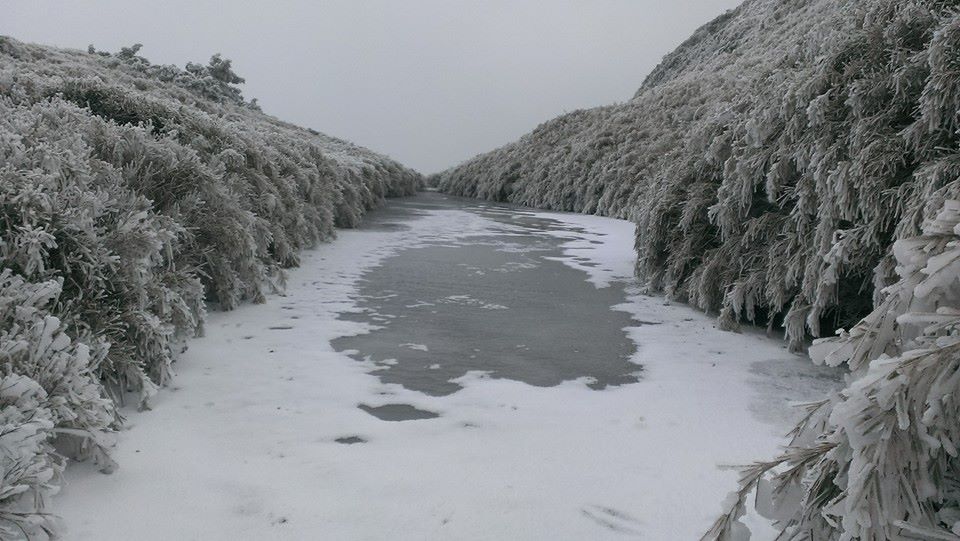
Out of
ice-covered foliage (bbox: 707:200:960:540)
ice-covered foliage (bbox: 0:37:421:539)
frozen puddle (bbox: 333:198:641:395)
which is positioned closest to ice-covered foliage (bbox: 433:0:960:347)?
frozen puddle (bbox: 333:198:641:395)

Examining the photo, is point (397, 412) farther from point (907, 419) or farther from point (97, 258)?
point (907, 419)

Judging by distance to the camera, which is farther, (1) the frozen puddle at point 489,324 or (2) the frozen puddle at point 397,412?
(1) the frozen puddle at point 489,324

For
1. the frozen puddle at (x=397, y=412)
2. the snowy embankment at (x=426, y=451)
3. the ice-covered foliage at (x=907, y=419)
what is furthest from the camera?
the frozen puddle at (x=397, y=412)

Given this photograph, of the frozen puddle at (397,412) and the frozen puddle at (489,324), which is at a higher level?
the frozen puddle at (489,324)

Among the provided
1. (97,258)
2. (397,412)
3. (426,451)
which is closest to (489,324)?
(397,412)

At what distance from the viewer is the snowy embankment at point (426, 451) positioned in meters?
2.12

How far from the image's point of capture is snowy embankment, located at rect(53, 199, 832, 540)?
2121 mm

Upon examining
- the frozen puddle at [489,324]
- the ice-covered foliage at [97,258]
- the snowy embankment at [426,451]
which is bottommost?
the snowy embankment at [426,451]

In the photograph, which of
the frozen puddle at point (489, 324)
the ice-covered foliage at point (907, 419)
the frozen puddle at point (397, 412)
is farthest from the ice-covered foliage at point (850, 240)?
the frozen puddle at point (397, 412)

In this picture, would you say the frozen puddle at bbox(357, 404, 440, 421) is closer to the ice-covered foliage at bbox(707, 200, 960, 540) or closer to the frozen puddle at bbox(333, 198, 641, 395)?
the frozen puddle at bbox(333, 198, 641, 395)

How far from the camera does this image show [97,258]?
3.02 metres

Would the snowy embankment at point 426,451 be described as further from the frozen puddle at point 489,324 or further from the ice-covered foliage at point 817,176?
the ice-covered foliage at point 817,176

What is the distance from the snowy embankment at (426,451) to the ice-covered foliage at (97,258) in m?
0.24

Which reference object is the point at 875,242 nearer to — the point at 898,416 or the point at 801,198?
the point at 801,198
